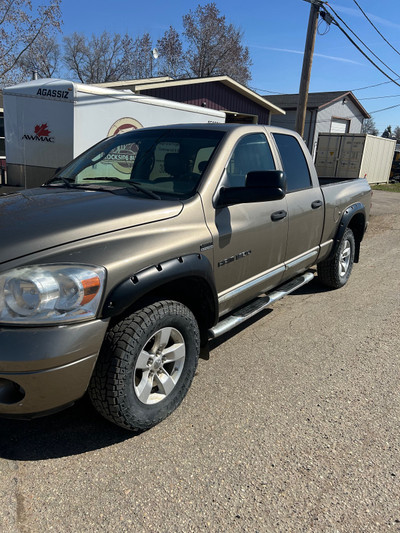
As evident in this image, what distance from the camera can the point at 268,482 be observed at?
2.23m

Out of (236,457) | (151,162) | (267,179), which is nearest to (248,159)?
(267,179)

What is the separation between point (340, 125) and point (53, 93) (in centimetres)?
2796

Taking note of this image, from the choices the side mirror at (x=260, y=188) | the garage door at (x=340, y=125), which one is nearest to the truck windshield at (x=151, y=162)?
the side mirror at (x=260, y=188)

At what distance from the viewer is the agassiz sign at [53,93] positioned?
7.84 meters

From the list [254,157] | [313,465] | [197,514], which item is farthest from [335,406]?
[254,157]

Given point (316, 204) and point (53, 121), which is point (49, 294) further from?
point (53, 121)

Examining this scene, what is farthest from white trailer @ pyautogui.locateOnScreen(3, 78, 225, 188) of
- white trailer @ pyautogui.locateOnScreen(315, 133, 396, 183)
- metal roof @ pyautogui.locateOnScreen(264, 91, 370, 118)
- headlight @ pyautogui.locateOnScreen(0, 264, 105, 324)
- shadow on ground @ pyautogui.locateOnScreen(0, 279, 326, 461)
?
metal roof @ pyautogui.locateOnScreen(264, 91, 370, 118)

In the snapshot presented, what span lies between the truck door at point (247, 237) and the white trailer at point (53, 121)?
5.47 meters

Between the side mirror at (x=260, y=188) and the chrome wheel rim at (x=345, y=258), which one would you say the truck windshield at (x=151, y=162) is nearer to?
the side mirror at (x=260, y=188)

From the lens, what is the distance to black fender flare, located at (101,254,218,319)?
2145mm

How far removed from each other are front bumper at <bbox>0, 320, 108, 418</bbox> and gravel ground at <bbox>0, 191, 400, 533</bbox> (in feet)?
1.48

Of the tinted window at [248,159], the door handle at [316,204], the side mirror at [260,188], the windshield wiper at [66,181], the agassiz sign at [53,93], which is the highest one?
the agassiz sign at [53,93]

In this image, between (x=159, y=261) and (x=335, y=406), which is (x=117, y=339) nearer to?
(x=159, y=261)

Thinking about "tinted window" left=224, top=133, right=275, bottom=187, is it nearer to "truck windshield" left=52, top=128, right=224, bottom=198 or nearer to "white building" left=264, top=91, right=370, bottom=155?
"truck windshield" left=52, top=128, right=224, bottom=198
